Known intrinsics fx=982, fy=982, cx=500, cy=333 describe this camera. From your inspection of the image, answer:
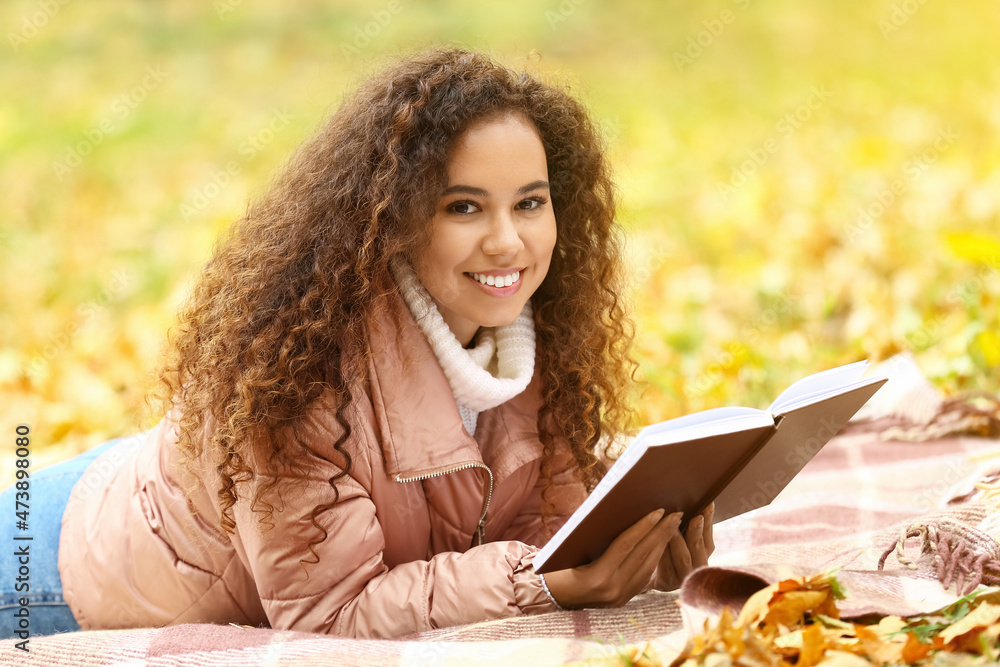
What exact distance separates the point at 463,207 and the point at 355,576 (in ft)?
2.46

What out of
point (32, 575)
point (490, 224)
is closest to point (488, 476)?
point (490, 224)

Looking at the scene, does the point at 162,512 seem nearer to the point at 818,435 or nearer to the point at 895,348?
the point at 818,435

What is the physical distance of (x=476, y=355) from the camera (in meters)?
2.13

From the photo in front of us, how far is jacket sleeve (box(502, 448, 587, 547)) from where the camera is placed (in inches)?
88.7

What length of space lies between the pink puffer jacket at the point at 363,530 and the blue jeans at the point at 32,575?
40mm

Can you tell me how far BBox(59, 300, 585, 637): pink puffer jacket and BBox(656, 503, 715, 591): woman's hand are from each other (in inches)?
11.3

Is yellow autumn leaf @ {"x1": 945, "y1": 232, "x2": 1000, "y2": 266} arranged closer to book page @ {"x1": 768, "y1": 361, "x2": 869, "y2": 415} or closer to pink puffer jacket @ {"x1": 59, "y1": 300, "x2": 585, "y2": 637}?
book page @ {"x1": 768, "y1": 361, "x2": 869, "y2": 415}

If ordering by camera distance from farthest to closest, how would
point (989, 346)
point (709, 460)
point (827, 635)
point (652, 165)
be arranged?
point (652, 165)
point (989, 346)
point (709, 460)
point (827, 635)

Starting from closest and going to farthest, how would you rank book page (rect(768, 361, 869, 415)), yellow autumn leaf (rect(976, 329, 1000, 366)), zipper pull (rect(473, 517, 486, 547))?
book page (rect(768, 361, 869, 415))
zipper pull (rect(473, 517, 486, 547))
yellow autumn leaf (rect(976, 329, 1000, 366))

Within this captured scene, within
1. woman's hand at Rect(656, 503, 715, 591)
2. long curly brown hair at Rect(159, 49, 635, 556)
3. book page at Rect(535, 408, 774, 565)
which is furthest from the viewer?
woman's hand at Rect(656, 503, 715, 591)

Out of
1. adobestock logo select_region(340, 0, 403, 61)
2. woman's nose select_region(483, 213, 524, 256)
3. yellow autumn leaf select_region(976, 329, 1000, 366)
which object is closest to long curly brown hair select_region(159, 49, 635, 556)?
woman's nose select_region(483, 213, 524, 256)

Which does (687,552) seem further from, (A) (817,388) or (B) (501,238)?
(B) (501,238)

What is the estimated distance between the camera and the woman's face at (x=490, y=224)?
1921 millimetres

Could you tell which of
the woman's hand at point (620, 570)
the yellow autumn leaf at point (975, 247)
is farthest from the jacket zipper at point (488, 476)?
the yellow autumn leaf at point (975, 247)
